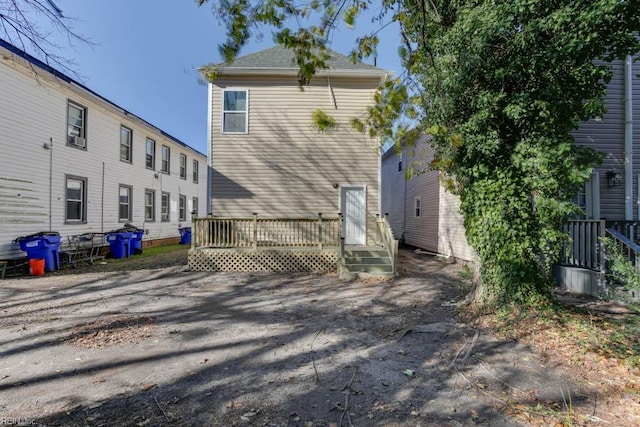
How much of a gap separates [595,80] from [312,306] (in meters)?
5.65

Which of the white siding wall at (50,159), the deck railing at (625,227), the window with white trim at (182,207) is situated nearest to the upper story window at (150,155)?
the white siding wall at (50,159)

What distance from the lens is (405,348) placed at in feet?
13.1

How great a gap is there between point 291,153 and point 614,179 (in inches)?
352

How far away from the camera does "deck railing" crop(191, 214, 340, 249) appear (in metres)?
9.01

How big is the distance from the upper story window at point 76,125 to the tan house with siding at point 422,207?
11035mm

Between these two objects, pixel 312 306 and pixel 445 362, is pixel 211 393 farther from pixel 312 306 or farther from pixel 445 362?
pixel 312 306

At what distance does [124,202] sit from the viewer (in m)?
13.4

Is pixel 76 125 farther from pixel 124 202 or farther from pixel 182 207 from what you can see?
pixel 182 207

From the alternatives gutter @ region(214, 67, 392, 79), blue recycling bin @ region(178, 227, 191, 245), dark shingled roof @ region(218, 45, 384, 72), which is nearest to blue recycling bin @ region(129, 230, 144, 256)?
blue recycling bin @ region(178, 227, 191, 245)

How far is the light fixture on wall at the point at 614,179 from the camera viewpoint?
7824 millimetres

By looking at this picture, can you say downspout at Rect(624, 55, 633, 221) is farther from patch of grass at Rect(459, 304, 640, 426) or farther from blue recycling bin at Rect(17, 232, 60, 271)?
blue recycling bin at Rect(17, 232, 60, 271)

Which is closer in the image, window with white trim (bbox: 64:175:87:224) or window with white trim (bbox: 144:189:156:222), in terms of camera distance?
window with white trim (bbox: 64:175:87:224)

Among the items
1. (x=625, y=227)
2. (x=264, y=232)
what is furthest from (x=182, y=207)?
(x=625, y=227)

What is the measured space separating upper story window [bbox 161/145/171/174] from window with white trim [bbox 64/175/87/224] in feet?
17.6
